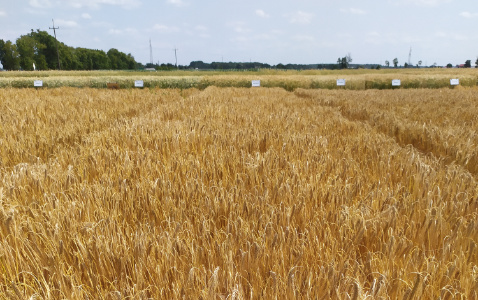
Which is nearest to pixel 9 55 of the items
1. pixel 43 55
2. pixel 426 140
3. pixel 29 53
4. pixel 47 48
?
pixel 29 53

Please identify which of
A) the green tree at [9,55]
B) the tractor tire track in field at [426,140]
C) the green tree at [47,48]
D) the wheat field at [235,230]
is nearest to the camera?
the wheat field at [235,230]

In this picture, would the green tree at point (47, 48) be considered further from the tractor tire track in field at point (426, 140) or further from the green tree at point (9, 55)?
the tractor tire track in field at point (426, 140)

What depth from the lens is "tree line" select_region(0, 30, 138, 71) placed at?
8225 cm

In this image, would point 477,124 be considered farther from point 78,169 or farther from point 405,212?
point 78,169

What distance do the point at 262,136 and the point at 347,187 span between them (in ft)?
4.92

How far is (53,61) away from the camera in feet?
302

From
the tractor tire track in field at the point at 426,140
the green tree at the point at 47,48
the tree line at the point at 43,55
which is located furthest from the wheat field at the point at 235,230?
the green tree at the point at 47,48

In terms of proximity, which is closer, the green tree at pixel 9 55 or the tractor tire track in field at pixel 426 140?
the tractor tire track in field at pixel 426 140

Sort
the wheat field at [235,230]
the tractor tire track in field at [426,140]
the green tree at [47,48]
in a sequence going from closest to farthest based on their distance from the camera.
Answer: the wheat field at [235,230]
the tractor tire track in field at [426,140]
the green tree at [47,48]

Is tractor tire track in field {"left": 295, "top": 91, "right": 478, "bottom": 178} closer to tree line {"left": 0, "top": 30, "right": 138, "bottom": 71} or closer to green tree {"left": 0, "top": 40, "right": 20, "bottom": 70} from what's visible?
tree line {"left": 0, "top": 30, "right": 138, "bottom": 71}

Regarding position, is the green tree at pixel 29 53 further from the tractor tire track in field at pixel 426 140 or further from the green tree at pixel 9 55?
the tractor tire track in field at pixel 426 140

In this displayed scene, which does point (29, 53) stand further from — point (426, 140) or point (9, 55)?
point (426, 140)

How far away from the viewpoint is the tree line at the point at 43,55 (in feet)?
270

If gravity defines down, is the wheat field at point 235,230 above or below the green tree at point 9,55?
below
